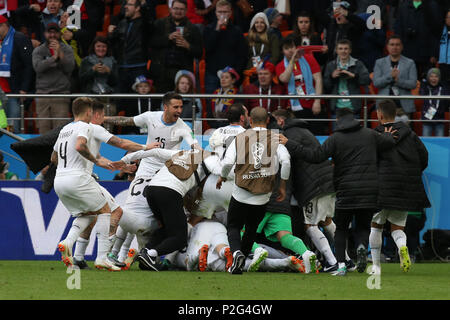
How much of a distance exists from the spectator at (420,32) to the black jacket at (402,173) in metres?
4.32

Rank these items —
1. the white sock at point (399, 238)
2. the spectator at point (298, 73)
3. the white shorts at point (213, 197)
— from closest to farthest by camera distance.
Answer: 1. the white sock at point (399, 238)
2. the white shorts at point (213, 197)
3. the spectator at point (298, 73)

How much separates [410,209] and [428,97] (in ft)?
10.3

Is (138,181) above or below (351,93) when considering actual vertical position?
below

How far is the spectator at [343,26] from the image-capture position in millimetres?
15711

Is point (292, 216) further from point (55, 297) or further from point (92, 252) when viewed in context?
point (55, 297)

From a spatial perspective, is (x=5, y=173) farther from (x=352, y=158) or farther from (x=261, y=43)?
(x=352, y=158)

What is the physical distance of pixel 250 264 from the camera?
11.6 metres

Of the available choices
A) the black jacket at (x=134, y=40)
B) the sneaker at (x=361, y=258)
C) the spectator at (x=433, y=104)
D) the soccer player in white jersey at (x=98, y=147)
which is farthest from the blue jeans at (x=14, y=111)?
the spectator at (x=433, y=104)

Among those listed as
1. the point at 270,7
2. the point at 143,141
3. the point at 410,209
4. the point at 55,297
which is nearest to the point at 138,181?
the point at 143,141

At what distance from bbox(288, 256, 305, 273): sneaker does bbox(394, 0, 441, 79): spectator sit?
18.2 feet

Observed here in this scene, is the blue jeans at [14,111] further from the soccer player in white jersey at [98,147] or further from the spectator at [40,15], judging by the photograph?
the soccer player in white jersey at [98,147]

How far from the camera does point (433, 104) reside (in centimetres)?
1438

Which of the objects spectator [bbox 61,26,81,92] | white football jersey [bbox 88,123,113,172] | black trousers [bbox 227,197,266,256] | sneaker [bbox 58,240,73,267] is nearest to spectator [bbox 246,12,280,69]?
spectator [bbox 61,26,81,92]

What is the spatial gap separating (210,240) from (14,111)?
457 cm
